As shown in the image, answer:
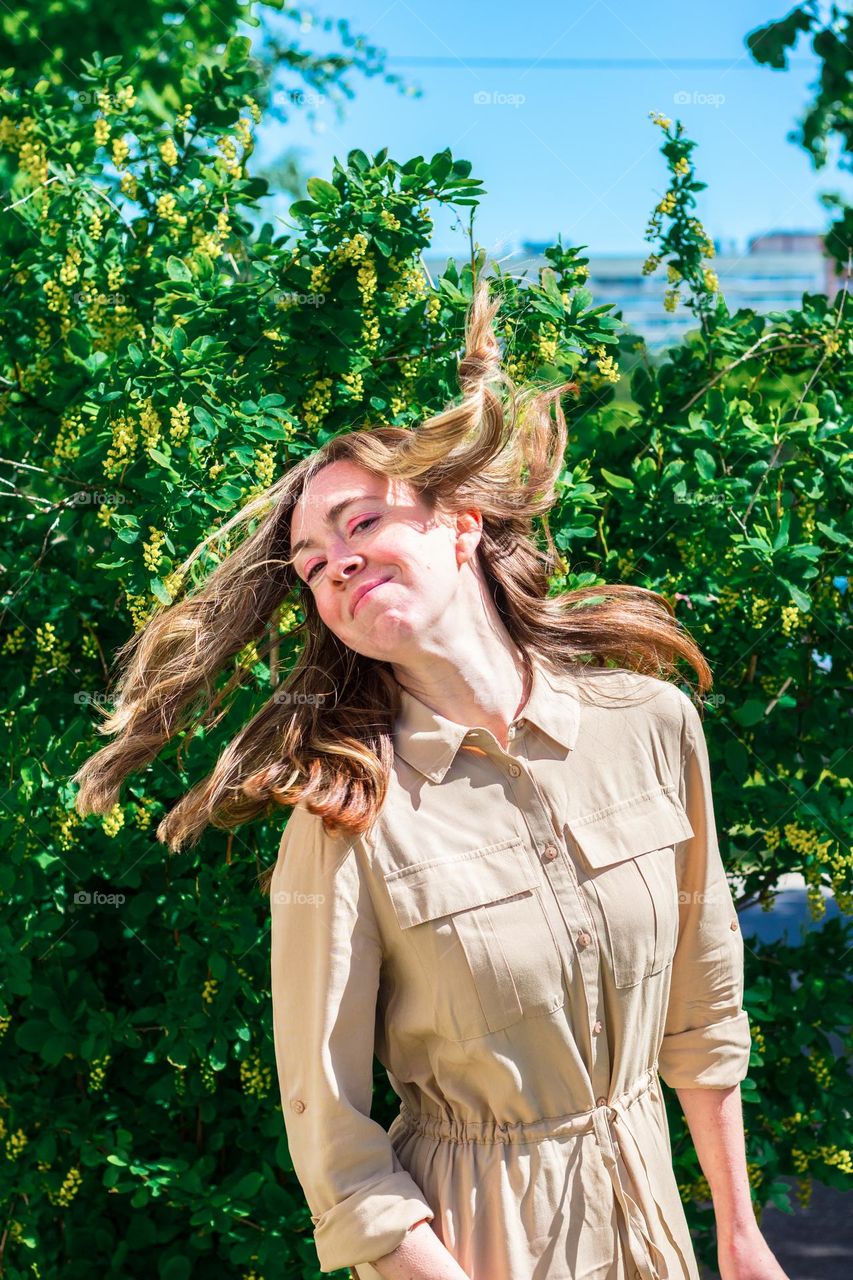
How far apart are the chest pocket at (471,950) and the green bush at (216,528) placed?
0.85 m

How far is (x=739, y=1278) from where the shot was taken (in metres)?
1.79

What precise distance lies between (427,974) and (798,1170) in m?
1.66

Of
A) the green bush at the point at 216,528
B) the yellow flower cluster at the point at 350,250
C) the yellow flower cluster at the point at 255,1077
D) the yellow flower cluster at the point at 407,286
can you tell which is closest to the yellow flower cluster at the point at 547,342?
the green bush at the point at 216,528

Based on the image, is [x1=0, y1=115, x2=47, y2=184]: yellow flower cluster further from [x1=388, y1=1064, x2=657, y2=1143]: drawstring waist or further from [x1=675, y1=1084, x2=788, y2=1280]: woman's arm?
[x1=675, y1=1084, x2=788, y2=1280]: woman's arm

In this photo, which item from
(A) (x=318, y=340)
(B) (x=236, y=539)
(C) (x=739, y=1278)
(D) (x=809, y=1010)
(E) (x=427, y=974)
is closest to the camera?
(E) (x=427, y=974)

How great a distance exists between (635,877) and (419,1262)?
0.53m

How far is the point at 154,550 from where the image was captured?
226 cm

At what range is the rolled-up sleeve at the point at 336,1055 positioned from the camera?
1525mm

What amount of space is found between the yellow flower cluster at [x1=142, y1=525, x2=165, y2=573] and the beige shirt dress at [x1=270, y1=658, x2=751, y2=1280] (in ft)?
2.32

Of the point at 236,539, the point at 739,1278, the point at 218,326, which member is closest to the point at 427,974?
the point at 739,1278

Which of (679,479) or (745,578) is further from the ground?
(679,479)

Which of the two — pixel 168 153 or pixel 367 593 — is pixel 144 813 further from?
pixel 168 153

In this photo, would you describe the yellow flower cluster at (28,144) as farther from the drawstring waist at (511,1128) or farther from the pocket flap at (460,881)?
the drawstring waist at (511,1128)

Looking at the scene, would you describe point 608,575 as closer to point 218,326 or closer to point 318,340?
point 318,340
